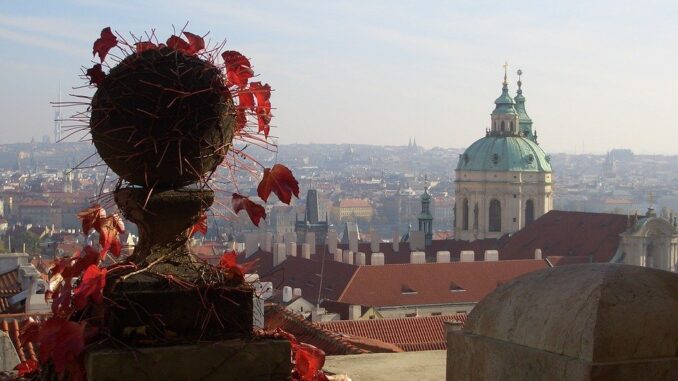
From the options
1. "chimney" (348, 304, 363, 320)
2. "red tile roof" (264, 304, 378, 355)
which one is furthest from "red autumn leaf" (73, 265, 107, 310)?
"chimney" (348, 304, 363, 320)

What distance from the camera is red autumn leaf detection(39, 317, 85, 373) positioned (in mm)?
3043

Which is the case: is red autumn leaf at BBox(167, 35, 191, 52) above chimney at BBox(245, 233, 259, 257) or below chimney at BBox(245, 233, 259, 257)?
above

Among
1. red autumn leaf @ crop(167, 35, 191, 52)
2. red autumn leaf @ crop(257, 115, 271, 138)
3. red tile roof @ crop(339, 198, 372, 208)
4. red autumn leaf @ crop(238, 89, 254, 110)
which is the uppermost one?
red autumn leaf @ crop(167, 35, 191, 52)

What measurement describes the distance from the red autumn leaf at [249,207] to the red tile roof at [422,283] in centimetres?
4294

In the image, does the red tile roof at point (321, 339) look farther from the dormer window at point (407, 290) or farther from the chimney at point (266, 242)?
the chimney at point (266, 242)

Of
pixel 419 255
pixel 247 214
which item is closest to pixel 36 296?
pixel 247 214

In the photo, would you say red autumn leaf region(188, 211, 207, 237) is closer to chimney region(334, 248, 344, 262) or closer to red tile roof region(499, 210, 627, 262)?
chimney region(334, 248, 344, 262)

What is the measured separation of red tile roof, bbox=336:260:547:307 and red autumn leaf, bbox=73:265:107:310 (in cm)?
4327

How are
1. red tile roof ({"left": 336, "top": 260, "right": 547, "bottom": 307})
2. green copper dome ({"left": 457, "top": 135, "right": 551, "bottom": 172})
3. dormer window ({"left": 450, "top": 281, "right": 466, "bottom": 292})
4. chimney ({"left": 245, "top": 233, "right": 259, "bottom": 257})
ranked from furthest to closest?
1. green copper dome ({"left": 457, "top": 135, "right": 551, "bottom": 172})
2. chimney ({"left": 245, "top": 233, "right": 259, "bottom": 257})
3. dormer window ({"left": 450, "top": 281, "right": 466, "bottom": 292})
4. red tile roof ({"left": 336, "top": 260, "right": 547, "bottom": 307})

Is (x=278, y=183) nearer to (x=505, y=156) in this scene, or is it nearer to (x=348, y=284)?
(x=348, y=284)

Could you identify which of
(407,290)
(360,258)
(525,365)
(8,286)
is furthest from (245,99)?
(360,258)

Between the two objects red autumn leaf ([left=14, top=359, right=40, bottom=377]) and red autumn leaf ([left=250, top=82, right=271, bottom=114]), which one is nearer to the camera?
red autumn leaf ([left=250, top=82, right=271, bottom=114])

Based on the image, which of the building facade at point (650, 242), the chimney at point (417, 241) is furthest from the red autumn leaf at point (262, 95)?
the chimney at point (417, 241)

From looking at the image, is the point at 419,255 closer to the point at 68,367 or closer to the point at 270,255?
the point at 270,255
